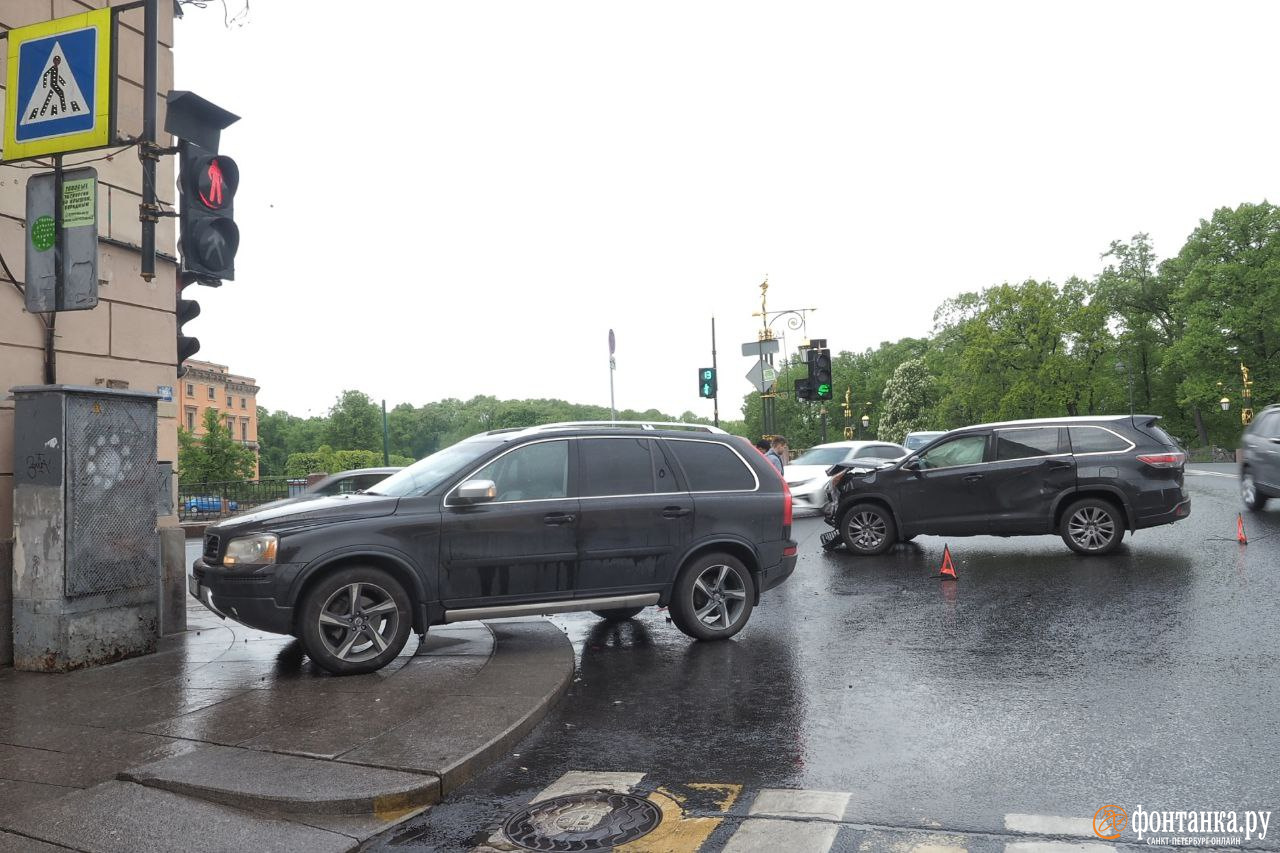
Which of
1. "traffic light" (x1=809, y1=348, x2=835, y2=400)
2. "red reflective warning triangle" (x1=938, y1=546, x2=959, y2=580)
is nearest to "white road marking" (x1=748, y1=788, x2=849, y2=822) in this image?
"red reflective warning triangle" (x1=938, y1=546, x2=959, y2=580)

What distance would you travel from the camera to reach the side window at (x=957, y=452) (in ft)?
42.4

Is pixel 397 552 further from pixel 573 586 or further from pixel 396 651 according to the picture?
pixel 573 586

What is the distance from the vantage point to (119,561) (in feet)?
24.6

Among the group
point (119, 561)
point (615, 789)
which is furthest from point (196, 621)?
point (615, 789)

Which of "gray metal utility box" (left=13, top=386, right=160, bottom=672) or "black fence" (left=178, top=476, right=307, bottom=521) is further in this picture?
"black fence" (left=178, top=476, right=307, bottom=521)

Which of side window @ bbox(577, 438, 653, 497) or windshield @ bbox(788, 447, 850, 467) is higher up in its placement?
windshield @ bbox(788, 447, 850, 467)

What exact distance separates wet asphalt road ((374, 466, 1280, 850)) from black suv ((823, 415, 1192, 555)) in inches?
66.5

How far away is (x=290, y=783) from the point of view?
4.48 metres

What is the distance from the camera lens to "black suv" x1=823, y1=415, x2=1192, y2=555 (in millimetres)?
12031

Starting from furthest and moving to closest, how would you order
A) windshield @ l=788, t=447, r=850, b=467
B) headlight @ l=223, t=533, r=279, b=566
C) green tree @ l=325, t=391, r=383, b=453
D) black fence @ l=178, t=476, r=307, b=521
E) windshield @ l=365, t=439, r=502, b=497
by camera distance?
green tree @ l=325, t=391, r=383, b=453
black fence @ l=178, t=476, r=307, b=521
windshield @ l=788, t=447, r=850, b=467
windshield @ l=365, t=439, r=502, b=497
headlight @ l=223, t=533, r=279, b=566

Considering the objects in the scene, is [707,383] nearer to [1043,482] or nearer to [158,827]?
[1043,482]

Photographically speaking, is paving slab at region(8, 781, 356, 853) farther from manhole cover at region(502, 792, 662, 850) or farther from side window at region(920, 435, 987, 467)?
side window at region(920, 435, 987, 467)

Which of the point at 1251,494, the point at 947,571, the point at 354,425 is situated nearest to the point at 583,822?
the point at 947,571

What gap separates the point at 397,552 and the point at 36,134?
4.04 metres
